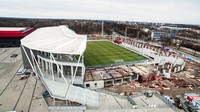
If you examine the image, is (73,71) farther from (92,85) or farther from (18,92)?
(18,92)

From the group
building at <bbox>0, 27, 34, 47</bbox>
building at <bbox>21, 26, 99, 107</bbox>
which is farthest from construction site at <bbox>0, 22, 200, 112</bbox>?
building at <bbox>0, 27, 34, 47</bbox>

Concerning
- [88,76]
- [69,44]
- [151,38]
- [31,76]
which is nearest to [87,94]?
[88,76]

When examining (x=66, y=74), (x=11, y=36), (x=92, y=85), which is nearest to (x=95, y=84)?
(x=92, y=85)

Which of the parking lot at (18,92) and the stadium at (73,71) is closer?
the parking lot at (18,92)

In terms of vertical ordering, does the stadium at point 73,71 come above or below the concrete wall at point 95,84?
above

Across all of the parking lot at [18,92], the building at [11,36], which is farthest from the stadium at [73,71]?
the building at [11,36]

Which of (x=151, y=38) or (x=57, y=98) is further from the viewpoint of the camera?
(x=151, y=38)

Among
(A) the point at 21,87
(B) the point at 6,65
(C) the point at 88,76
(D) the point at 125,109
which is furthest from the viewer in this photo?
(B) the point at 6,65

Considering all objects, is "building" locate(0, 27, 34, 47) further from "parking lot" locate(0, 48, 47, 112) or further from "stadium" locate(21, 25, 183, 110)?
"stadium" locate(21, 25, 183, 110)

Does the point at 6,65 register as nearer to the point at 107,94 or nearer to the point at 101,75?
the point at 101,75

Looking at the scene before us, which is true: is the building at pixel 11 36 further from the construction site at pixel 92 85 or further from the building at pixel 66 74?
the building at pixel 66 74

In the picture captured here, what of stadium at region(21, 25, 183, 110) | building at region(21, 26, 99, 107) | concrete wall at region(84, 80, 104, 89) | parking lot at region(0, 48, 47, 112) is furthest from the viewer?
concrete wall at region(84, 80, 104, 89)
